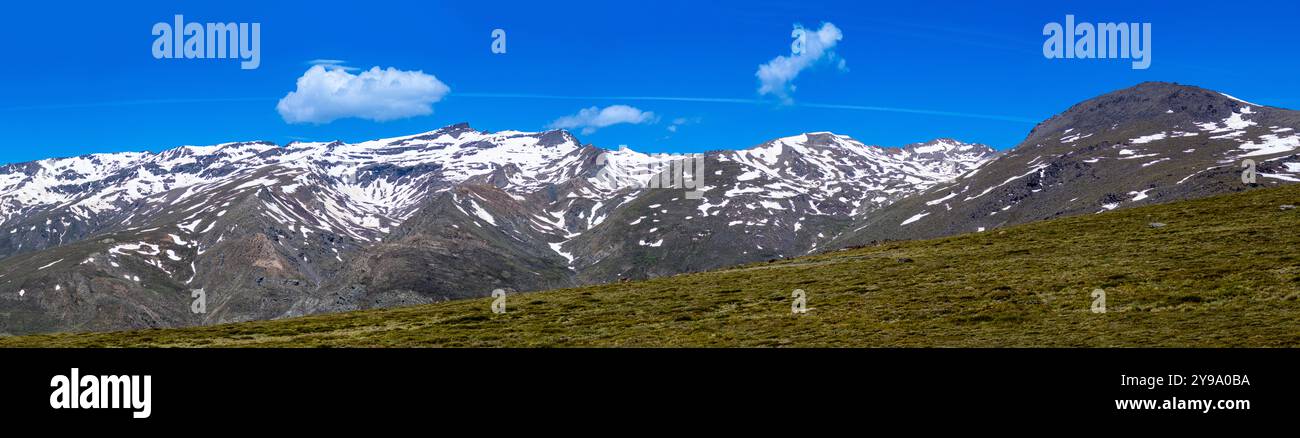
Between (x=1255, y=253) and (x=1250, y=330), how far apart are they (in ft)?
74.8

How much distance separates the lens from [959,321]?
41.7m

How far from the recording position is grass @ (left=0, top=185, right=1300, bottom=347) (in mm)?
37438

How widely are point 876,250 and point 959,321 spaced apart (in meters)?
38.6

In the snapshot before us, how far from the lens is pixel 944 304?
4653 cm

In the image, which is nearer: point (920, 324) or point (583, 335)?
point (920, 324)

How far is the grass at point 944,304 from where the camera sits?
37.4 m

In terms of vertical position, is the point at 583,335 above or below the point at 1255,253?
below

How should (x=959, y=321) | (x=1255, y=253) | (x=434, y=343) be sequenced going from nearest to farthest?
1. (x=959, y=321)
2. (x=434, y=343)
3. (x=1255, y=253)
